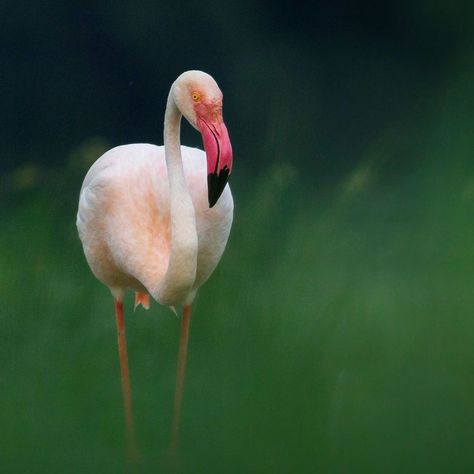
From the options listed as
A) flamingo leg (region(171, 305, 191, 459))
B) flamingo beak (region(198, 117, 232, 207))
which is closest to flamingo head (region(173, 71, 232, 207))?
flamingo beak (region(198, 117, 232, 207))

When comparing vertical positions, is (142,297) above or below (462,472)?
above

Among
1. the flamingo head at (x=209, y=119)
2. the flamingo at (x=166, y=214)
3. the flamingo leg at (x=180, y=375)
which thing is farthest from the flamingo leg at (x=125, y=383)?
the flamingo head at (x=209, y=119)

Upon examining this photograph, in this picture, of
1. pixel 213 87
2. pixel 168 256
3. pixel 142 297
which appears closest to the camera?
pixel 213 87

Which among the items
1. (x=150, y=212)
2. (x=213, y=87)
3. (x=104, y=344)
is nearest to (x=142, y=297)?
(x=104, y=344)

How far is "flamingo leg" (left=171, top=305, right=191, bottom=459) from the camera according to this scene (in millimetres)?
5000

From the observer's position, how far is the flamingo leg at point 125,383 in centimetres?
505

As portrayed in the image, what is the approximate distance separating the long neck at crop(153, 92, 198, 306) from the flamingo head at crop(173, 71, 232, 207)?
126mm

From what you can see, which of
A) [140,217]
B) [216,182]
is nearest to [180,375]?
[140,217]

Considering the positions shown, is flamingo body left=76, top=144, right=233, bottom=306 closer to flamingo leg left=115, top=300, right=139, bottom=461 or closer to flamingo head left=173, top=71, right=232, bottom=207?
flamingo leg left=115, top=300, right=139, bottom=461

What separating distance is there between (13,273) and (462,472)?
6.70ft

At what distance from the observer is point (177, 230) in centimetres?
424

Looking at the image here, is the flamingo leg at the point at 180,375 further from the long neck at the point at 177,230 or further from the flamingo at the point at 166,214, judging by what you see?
the long neck at the point at 177,230

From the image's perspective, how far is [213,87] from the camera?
4.14 metres

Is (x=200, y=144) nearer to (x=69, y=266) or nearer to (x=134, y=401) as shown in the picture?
(x=69, y=266)
